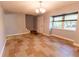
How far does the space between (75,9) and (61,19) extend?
6.33ft

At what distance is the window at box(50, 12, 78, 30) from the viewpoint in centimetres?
500

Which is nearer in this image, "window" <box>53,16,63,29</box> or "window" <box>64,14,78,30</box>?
"window" <box>64,14,78,30</box>

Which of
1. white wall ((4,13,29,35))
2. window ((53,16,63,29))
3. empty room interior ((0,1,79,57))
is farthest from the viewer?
white wall ((4,13,29,35))

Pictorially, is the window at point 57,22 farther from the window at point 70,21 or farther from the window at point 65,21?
the window at point 70,21

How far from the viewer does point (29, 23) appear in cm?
1082

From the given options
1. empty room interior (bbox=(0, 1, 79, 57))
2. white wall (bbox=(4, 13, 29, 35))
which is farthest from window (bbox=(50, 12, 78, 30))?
white wall (bbox=(4, 13, 29, 35))

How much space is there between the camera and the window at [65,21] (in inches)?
197

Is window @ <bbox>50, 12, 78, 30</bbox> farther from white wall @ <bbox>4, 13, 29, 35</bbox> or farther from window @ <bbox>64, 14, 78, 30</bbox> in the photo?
white wall @ <bbox>4, 13, 29, 35</bbox>

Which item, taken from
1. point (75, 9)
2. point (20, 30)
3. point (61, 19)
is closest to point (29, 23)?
point (20, 30)

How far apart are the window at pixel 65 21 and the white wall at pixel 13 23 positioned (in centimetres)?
305

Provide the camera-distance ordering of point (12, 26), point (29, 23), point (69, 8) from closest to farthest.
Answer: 1. point (69, 8)
2. point (12, 26)
3. point (29, 23)

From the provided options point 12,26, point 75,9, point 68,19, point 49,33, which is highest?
point 75,9

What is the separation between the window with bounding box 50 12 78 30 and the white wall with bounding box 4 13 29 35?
3053 millimetres

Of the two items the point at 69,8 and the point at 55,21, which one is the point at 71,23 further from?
the point at 55,21
